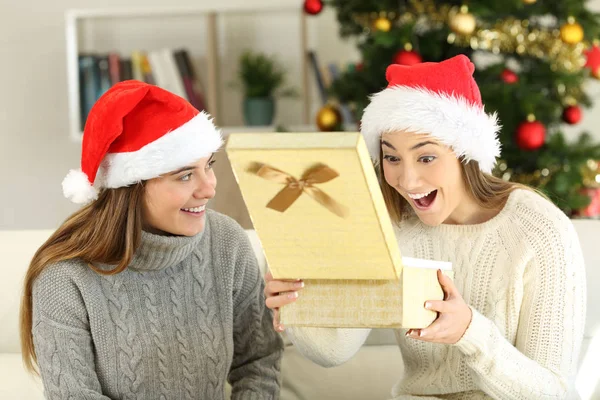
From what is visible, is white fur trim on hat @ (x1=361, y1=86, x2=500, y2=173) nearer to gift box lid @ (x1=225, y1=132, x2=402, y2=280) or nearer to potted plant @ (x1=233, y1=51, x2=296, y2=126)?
gift box lid @ (x1=225, y1=132, x2=402, y2=280)

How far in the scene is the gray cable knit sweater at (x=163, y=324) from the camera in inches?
60.2

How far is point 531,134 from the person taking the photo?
115 inches

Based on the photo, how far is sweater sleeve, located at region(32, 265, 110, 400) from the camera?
1504mm

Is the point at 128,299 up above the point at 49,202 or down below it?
above

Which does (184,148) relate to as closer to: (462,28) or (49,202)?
(462,28)

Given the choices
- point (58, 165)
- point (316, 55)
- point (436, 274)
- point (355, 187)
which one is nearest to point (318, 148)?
point (355, 187)

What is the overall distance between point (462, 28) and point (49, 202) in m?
2.38

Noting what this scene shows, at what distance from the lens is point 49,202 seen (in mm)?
4273

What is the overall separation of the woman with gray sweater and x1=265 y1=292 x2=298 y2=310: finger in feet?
1.02

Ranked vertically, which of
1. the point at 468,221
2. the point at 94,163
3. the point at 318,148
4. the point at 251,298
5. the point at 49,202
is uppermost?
the point at 318,148

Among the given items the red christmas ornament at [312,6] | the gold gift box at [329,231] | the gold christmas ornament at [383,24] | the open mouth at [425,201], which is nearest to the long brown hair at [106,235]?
the gold gift box at [329,231]

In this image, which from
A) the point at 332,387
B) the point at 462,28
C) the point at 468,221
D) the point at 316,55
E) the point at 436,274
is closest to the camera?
the point at 436,274

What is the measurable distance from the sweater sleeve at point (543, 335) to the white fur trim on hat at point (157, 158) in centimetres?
60

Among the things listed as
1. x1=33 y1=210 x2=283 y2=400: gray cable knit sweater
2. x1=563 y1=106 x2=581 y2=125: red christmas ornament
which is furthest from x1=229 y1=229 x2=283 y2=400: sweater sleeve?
x1=563 y1=106 x2=581 y2=125: red christmas ornament
